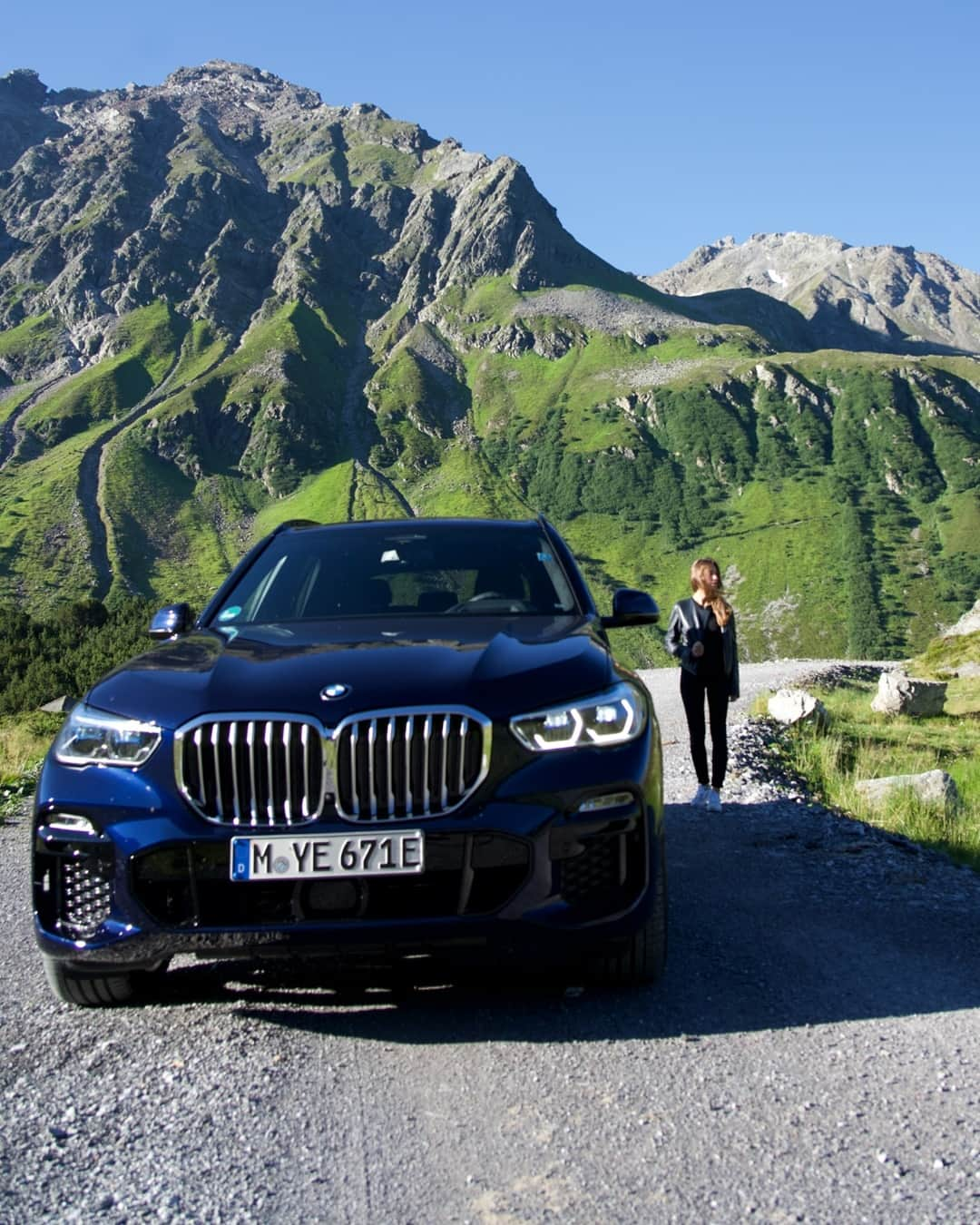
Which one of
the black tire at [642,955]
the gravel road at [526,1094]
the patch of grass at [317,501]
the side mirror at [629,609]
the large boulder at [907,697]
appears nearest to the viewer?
the gravel road at [526,1094]

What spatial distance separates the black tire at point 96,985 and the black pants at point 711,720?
5.30 metres

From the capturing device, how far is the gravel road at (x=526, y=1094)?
9.09 feet

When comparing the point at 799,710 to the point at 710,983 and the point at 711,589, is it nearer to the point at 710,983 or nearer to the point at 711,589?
the point at 711,589

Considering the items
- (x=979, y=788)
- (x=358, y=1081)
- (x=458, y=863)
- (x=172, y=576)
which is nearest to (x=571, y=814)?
(x=458, y=863)

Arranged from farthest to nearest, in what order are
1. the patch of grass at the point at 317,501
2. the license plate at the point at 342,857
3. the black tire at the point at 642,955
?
1. the patch of grass at the point at 317,501
2. the black tire at the point at 642,955
3. the license plate at the point at 342,857

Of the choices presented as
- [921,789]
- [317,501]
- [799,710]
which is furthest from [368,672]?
[317,501]

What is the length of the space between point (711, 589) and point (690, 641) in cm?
51

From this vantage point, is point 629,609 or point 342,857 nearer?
point 342,857

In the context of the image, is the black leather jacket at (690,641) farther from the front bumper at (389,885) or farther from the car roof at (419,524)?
the front bumper at (389,885)

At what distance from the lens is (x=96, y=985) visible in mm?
4105

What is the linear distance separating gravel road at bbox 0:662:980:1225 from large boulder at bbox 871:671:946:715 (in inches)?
528

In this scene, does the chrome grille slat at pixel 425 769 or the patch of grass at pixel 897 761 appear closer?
the chrome grille slat at pixel 425 769

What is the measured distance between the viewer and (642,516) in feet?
582

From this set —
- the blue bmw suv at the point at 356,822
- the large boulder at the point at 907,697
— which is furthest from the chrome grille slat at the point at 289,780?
the large boulder at the point at 907,697
